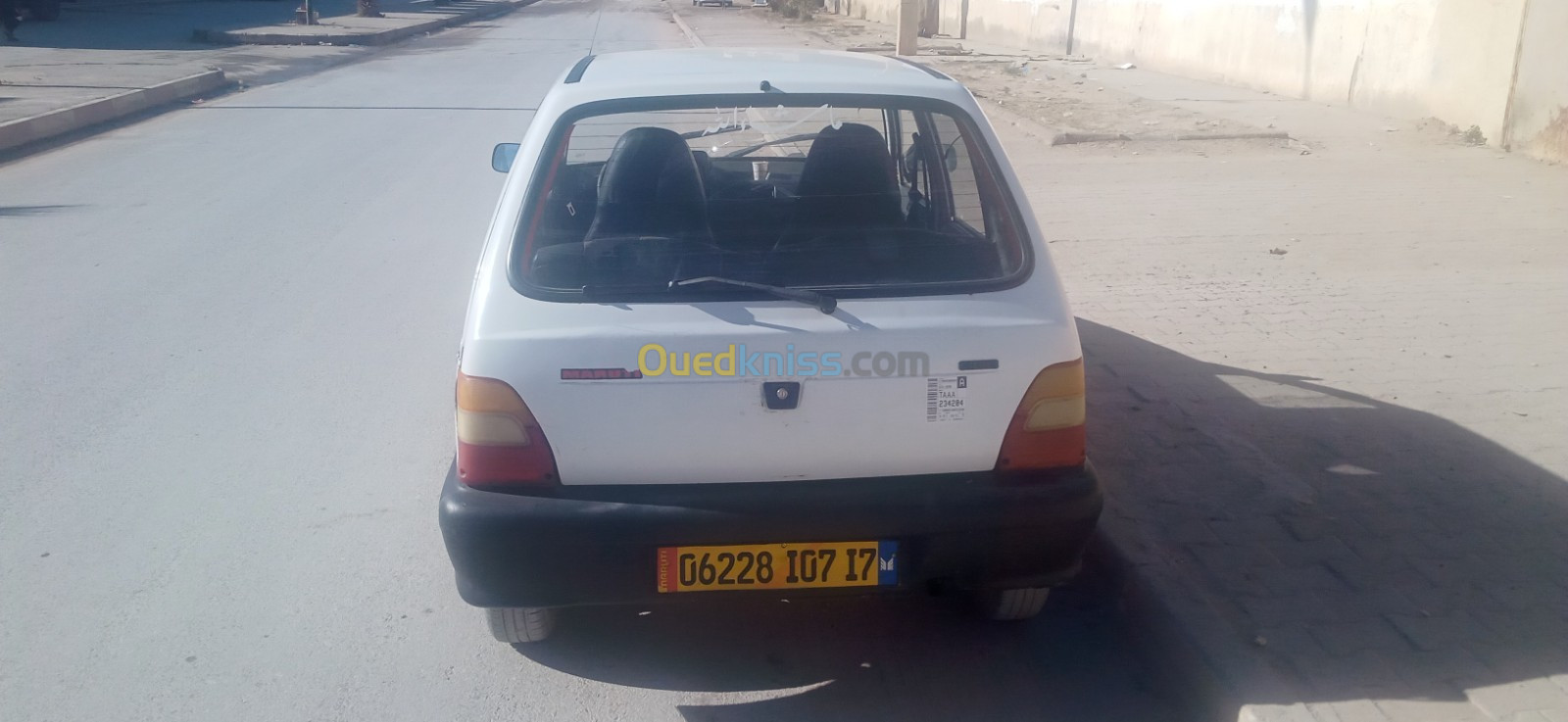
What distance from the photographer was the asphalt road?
3326 mm

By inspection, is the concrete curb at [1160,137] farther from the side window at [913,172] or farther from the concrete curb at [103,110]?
the concrete curb at [103,110]

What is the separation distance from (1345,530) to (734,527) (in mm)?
2202

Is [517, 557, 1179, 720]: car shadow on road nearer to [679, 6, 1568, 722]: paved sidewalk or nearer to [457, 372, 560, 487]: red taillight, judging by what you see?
[679, 6, 1568, 722]: paved sidewalk

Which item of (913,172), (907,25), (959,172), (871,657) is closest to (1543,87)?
(913,172)

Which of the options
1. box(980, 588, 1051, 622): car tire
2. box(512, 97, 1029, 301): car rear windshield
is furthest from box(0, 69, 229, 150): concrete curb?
box(980, 588, 1051, 622): car tire

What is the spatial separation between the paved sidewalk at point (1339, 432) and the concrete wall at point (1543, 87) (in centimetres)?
91

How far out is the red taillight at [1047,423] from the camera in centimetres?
306

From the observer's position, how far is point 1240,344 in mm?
6031

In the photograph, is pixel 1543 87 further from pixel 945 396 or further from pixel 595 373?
pixel 595 373

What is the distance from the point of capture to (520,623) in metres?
3.39

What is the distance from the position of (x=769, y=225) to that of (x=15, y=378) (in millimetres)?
4285

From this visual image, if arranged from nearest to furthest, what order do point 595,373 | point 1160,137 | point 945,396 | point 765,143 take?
point 595,373 → point 945,396 → point 765,143 → point 1160,137

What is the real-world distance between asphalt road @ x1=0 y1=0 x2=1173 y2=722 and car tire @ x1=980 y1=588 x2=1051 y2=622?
0.30ft

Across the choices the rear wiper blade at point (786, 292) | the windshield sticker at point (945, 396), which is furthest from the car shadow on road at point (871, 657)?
the rear wiper blade at point (786, 292)
